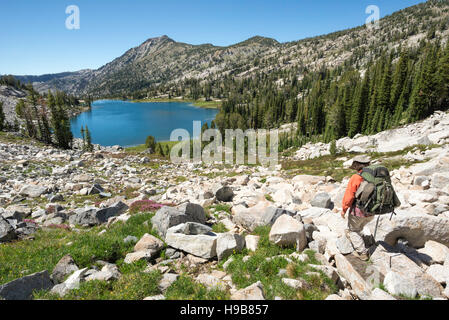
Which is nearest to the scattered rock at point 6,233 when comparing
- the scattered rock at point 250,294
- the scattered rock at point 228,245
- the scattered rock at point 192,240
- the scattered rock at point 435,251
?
the scattered rock at point 192,240

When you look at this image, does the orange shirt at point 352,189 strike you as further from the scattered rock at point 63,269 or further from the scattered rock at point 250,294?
the scattered rock at point 63,269

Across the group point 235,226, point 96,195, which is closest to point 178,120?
point 96,195

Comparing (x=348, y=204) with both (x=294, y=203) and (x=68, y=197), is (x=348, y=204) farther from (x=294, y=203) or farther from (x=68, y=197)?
(x=68, y=197)

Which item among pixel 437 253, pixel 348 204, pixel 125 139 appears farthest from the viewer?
pixel 125 139

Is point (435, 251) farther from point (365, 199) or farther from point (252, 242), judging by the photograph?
point (252, 242)

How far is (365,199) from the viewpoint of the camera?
21.0 feet

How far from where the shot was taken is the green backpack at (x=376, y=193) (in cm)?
614

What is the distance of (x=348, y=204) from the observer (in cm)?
691

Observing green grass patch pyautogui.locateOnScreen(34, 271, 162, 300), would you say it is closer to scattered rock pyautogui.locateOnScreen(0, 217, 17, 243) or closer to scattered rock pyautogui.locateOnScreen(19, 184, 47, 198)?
scattered rock pyautogui.locateOnScreen(0, 217, 17, 243)

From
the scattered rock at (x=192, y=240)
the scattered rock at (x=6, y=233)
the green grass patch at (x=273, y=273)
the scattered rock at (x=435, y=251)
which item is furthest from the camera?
the scattered rock at (x=6, y=233)

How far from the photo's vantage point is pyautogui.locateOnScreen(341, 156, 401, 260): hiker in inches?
244

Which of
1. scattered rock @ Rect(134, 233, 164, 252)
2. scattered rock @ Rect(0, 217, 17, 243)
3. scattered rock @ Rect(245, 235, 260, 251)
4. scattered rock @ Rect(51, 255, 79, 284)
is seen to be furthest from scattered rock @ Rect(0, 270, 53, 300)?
scattered rock @ Rect(245, 235, 260, 251)
